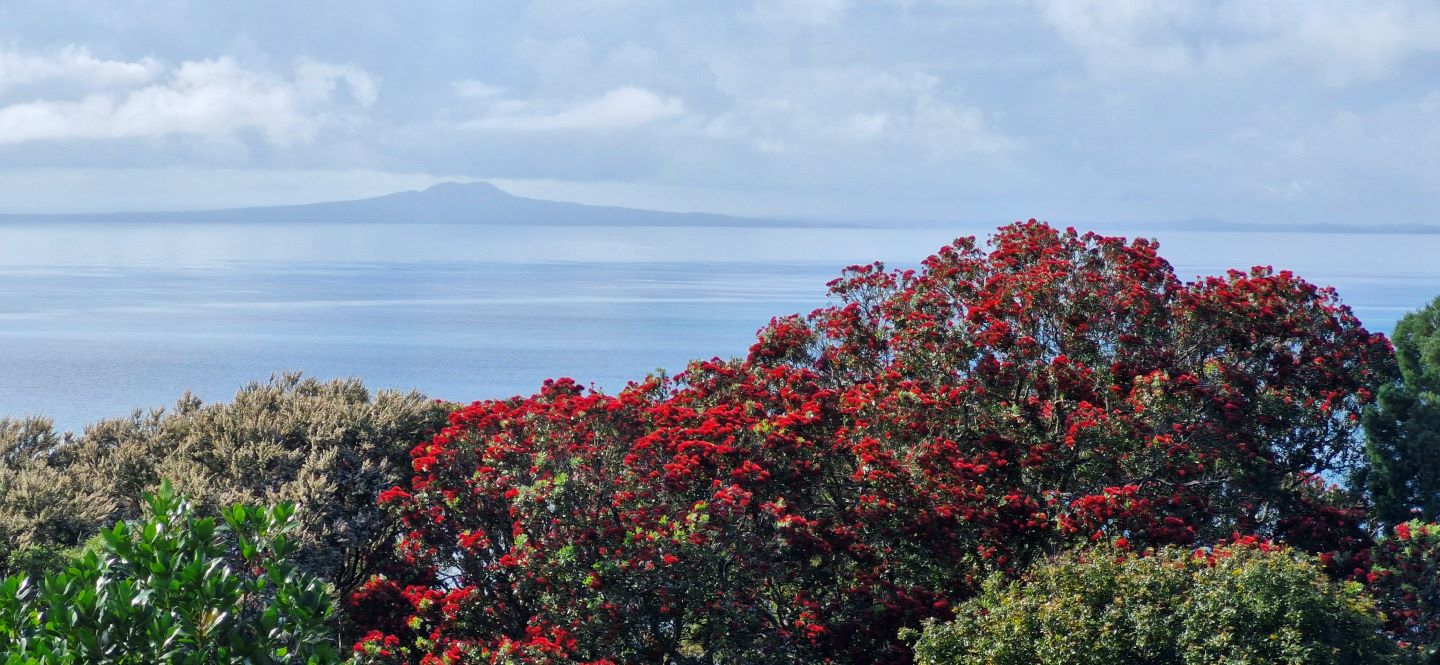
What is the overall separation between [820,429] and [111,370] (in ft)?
221

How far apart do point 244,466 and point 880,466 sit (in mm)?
7319

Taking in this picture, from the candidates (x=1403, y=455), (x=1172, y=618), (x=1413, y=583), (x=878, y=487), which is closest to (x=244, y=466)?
(x=878, y=487)

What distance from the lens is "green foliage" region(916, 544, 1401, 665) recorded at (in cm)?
1116

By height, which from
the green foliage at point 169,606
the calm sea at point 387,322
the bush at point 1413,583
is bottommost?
the calm sea at point 387,322

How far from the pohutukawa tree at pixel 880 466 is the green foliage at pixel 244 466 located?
A: 118 centimetres

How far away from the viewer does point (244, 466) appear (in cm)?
1531

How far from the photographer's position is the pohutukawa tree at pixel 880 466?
41.9 ft

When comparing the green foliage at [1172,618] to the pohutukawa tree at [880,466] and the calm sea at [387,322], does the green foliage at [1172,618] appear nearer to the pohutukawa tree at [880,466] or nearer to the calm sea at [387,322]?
the pohutukawa tree at [880,466]

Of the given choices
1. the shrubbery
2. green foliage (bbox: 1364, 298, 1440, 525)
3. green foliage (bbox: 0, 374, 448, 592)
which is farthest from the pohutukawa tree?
green foliage (bbox: 1364, 298, 1440, 525)

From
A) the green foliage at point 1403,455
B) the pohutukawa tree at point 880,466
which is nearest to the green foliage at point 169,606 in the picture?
the pohutukawa tree at point 880,466

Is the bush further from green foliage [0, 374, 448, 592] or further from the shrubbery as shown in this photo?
green foliage [0, 374, 448, 592]

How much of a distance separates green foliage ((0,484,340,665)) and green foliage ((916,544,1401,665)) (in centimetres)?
621

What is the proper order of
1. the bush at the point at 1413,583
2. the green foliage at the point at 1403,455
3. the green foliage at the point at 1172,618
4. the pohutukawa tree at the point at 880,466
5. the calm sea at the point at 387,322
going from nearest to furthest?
the green foliage at the point at 1172,618, the pohutukawa tree at the point at 880,466, the bush at the point at 1413,583, the green foliage at the point at 1403,455, the calm sea at the point at 387,322

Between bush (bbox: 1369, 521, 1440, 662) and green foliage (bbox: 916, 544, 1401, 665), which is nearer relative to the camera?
green foliage (bbox: 916, 544, 1401, 665)
